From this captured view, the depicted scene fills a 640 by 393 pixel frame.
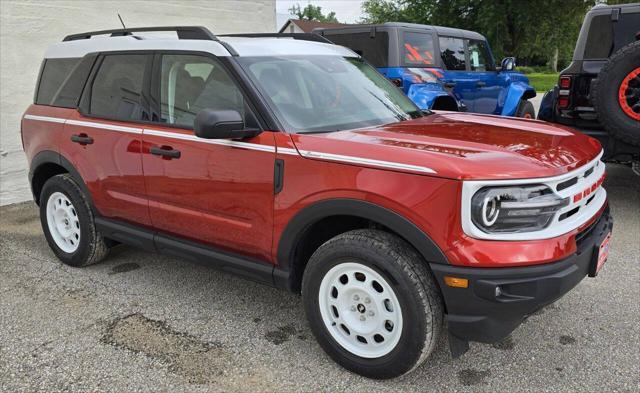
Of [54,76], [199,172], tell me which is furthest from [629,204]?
[54,76]

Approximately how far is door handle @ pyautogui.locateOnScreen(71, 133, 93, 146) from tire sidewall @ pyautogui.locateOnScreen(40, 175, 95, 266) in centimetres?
36

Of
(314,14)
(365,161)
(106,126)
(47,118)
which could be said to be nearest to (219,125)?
(365,161)

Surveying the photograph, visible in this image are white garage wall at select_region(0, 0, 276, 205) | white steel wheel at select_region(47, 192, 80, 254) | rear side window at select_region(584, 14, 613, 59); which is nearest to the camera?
white steel wheel at select_region(47, 192, 80, 254)

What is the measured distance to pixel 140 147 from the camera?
3617mm

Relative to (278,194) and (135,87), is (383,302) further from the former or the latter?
(135,87)

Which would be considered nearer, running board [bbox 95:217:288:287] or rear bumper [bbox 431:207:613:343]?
rear bumper [bbox 431:207:613:343]

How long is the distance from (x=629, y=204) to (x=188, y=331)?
506 cm

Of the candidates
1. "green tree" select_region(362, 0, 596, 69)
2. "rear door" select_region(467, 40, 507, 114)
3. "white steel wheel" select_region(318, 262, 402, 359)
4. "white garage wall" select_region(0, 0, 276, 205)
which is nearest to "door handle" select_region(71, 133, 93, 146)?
"white steel wheel" select_region(318, 262, 402, 359)

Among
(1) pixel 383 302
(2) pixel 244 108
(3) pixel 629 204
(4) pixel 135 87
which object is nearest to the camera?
(1) pixel 383 302

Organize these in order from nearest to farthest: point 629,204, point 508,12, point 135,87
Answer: point 135,87 < point 629,204 < point 508,12

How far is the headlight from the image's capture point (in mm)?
2385

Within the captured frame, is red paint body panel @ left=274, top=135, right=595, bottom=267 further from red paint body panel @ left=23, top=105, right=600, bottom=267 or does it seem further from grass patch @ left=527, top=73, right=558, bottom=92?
grass patch @ left=527, top=73, right=558, bottom=92

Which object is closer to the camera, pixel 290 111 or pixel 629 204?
pixel 290 111

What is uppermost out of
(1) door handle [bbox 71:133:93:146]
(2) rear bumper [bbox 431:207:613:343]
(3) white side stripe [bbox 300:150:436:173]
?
(3) white side stripe [bbox 300:150:436:173]
